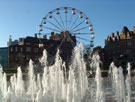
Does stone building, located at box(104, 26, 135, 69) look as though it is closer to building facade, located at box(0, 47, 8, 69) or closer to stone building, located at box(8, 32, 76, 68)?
stone building, located at box(8, 32, 76, 68)

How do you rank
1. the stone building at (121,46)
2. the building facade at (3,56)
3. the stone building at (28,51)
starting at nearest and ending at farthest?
the stone building at (28,51) → the stone building at (121,46) → the building facade at (3,56)

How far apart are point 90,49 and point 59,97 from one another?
23247 mm

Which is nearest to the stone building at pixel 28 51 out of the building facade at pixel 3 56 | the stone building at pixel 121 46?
the stone building at pixel 121 46

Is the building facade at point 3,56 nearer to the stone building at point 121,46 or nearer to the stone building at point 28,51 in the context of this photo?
Answer: the stone building at point 28,51

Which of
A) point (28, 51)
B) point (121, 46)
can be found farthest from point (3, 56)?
point (121, 46)

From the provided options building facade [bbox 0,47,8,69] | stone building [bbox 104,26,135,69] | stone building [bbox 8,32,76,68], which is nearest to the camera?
stone building [bbox 8,32,76,68]

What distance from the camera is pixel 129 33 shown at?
55.4 metres

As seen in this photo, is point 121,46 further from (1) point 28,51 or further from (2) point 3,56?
(2) point 3,56

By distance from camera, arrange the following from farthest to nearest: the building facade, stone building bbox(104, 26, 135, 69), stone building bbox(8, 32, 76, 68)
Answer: the building facade → stone building bbox(104, 26, 135, 69) → stone building bbox(8, 32, 76, 68)

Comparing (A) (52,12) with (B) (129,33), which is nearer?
(A) (52,12)

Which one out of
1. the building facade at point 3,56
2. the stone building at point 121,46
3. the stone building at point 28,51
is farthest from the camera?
the building facade at point 3,56

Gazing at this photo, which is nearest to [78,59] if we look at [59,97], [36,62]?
[59,97]

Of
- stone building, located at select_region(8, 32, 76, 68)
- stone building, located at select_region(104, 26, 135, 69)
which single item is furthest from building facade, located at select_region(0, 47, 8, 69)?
stone building, located at select_region(104, 26, 135, 69)

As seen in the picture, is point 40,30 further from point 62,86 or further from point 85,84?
point 62,86
